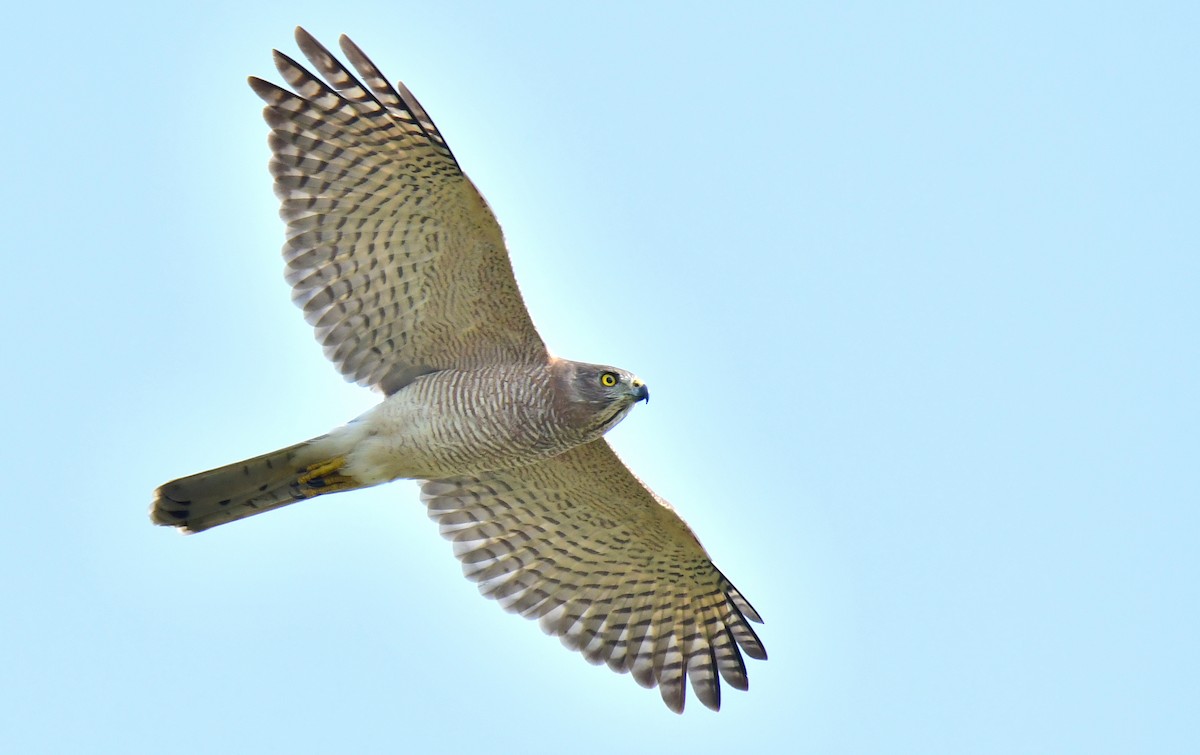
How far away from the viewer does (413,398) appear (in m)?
10.6

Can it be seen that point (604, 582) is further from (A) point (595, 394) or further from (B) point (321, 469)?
(B) point (321, 469)

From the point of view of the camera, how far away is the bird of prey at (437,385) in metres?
10.0

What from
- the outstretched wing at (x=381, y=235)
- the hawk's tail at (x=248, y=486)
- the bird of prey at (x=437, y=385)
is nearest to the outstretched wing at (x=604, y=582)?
the bird of prey at (x=437, y=385)

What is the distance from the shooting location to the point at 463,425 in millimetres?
10453

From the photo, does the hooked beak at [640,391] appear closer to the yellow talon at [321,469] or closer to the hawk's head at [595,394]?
the hawk's head at [595,394]

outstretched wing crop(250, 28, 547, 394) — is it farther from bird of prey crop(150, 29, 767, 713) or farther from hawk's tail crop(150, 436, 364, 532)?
hawk's tail crop(150, 436, 364, 532)

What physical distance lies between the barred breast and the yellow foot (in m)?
0.07

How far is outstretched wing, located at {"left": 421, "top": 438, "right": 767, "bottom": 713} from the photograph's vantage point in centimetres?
1147

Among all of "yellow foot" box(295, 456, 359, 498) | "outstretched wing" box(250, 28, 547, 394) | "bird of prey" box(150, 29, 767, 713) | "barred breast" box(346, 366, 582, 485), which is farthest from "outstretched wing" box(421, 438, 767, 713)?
"outstretched wing" box(250, 28, 547, 394)

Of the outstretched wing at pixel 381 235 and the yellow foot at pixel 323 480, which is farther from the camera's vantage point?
the yellow foot at pixel 323 480

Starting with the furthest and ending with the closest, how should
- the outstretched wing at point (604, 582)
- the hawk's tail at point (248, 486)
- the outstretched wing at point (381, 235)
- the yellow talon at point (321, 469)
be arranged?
the outstretched wing at point (604, 582)
the yellow talon at point (321, 469)
the hawk's tail at point (248, 486)
the outstretched wing at point (381, 235)

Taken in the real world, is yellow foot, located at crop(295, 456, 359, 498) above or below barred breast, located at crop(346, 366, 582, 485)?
below

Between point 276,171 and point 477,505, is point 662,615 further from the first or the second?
point 276,171

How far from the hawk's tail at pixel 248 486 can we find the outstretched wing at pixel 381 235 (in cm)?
63
